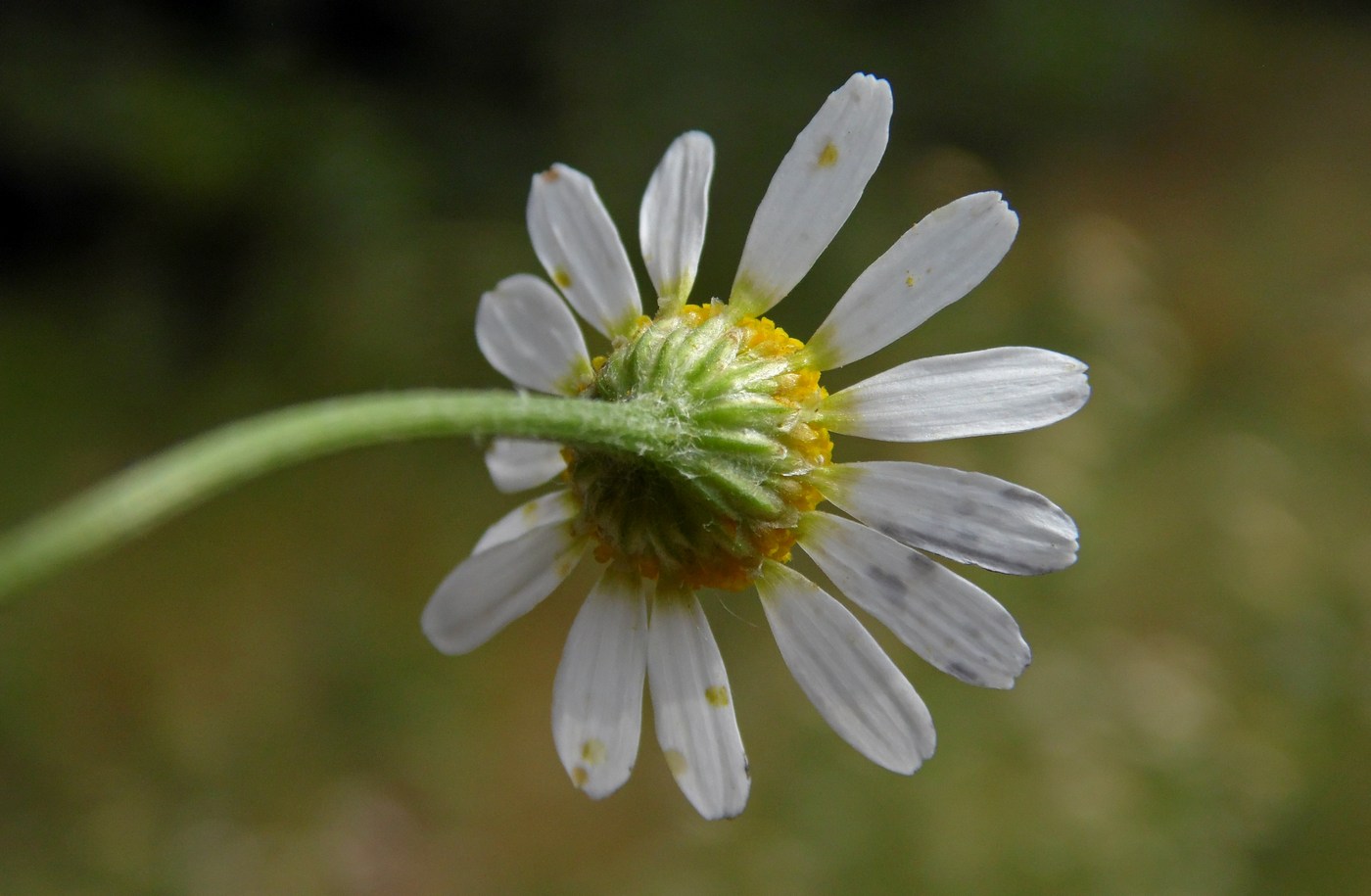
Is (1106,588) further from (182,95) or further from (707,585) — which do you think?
(182,95)

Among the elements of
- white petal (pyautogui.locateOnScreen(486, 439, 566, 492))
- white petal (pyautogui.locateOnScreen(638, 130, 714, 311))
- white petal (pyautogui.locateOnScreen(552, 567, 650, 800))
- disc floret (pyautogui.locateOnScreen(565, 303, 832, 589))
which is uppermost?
white petal (pyautogui.locateOnScreen(638, 130, 714, 311))

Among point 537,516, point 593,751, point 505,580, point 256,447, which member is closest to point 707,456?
point 537,516

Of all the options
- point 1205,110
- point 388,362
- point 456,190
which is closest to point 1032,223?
point 1205,110

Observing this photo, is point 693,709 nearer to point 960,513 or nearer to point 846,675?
point 846,675

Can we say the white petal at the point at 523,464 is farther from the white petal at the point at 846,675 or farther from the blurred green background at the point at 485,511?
the blurred green background at the point at 485,511

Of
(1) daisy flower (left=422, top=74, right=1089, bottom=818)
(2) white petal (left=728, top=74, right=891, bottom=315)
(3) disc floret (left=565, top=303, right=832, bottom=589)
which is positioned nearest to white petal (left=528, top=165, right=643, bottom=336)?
(1) daisy flower (left=422, top=74, right=1089, bottom=818)

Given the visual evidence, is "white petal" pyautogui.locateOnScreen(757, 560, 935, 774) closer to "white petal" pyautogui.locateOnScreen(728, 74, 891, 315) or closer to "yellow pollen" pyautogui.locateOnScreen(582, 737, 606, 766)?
"yellow pollen" pyautogui.locateOnScreen(582, 737, 606, 766)
